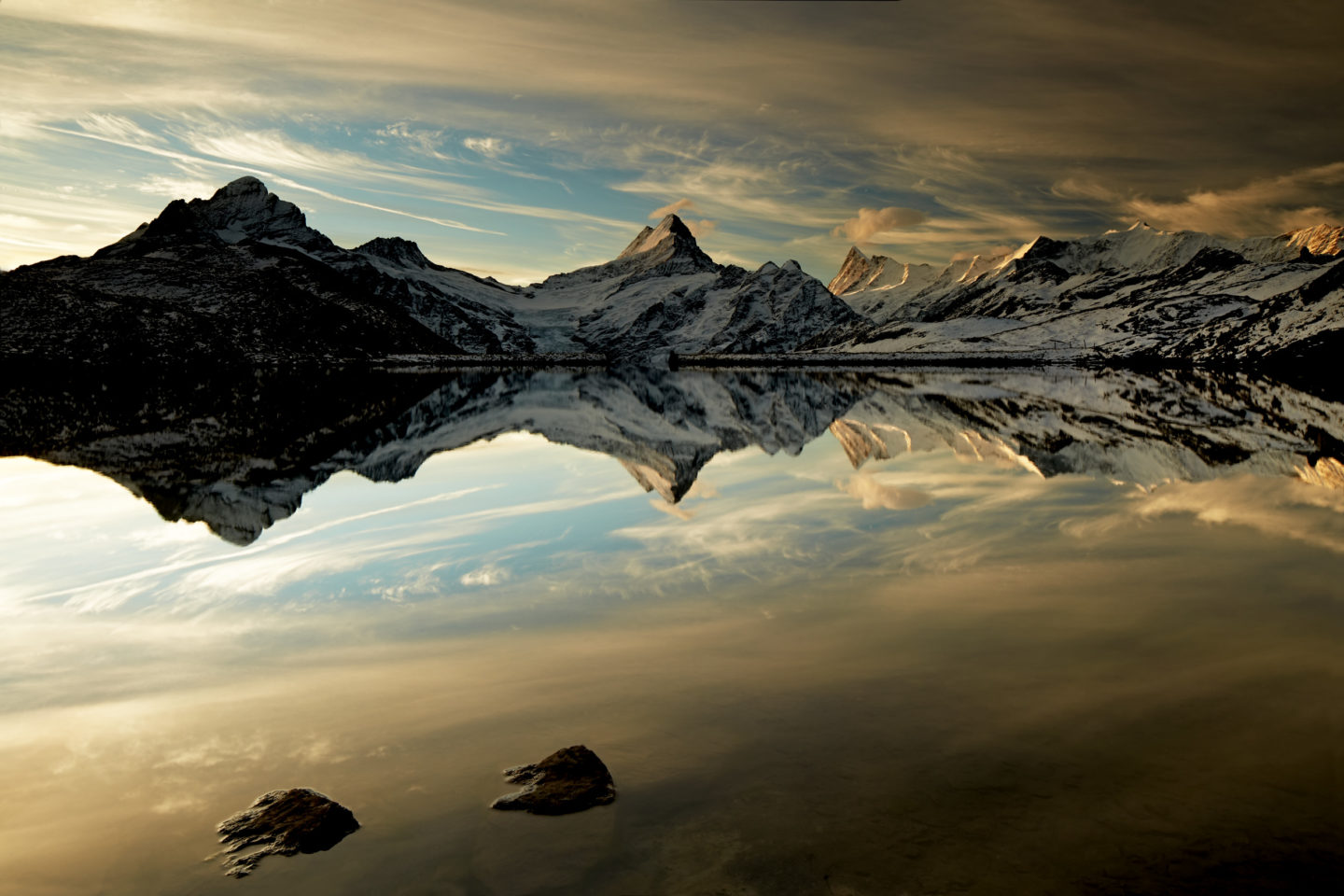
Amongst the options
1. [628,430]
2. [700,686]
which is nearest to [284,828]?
[700,686]

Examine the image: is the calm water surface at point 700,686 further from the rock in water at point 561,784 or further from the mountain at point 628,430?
the mountain at point 628,430

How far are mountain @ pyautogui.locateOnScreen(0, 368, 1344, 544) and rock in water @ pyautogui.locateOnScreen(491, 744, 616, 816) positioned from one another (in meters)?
18.3

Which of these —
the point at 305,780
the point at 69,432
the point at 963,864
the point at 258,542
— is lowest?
the point at 963,864

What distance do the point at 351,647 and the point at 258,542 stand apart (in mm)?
11307

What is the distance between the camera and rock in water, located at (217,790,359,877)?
9.95 meters

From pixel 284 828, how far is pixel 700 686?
21.0 feet

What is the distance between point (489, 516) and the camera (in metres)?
30.7

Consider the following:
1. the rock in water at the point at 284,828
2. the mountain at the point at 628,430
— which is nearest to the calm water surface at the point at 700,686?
the rock in water at the point at 284,828

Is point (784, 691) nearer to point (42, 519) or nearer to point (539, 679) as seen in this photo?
point (539, 679)

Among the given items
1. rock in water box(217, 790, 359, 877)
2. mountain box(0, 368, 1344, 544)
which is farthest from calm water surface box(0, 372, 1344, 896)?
mountain box(0, 368, 1344, 544)

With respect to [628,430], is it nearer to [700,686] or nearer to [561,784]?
[700,686]

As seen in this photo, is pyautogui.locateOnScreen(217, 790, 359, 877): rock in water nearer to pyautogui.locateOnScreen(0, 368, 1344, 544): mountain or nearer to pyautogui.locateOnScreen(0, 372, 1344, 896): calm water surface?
pyautogui.locateOnScreen(0, 372, 1344, 896): calm water surface

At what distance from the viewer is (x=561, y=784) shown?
36.2 feet

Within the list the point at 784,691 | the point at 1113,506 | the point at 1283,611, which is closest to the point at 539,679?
the point at 784,691
